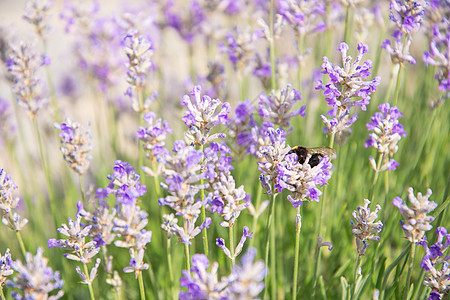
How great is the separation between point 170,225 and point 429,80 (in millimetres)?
2248

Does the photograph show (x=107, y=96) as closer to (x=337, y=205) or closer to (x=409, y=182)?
(x=337, y=205)

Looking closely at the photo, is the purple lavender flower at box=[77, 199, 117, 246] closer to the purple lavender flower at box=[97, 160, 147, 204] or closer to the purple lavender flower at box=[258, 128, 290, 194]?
the purple lavender flower at box=[97, 160, 147, 204]

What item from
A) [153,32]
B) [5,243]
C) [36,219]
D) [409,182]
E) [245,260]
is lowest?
[5,243]

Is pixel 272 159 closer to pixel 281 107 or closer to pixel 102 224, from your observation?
pixel 281 107

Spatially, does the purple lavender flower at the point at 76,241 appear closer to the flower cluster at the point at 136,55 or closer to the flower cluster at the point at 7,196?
the flower cluster at the point at 7,196

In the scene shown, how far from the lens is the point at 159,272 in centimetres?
215

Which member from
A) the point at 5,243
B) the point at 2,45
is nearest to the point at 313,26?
the point at 2,45

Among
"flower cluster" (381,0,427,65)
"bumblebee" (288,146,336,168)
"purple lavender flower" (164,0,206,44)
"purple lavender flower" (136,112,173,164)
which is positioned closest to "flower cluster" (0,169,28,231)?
"purple lavender flower" (136,112,173,164)

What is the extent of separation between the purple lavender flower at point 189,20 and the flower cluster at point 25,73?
1.34 m

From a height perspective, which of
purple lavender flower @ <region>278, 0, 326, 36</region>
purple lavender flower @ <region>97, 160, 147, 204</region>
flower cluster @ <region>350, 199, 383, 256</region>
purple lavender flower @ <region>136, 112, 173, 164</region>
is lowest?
flower cluster @ <region>350, 199, 383, 256</region>

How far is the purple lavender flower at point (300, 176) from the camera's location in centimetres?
126

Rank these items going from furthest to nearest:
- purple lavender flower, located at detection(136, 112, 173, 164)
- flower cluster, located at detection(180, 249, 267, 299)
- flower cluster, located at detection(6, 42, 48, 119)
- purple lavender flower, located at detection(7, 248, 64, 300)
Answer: flower cluster, located at detection(6, 42, 48, 119) → purple lavender flower, located at detection(136, 112, 173, 164) → purple lavender flower, located at detection(7, 248, 64, 300) → flower cluster, located at detection(180, 249, 267, 299)

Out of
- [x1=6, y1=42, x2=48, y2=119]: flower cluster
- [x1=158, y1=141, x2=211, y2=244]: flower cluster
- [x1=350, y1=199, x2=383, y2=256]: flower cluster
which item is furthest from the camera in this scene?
[x1=6, y1=42, x2=48, y2=119]: flower cluster

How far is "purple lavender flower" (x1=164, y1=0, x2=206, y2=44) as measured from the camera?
3.06 metres
